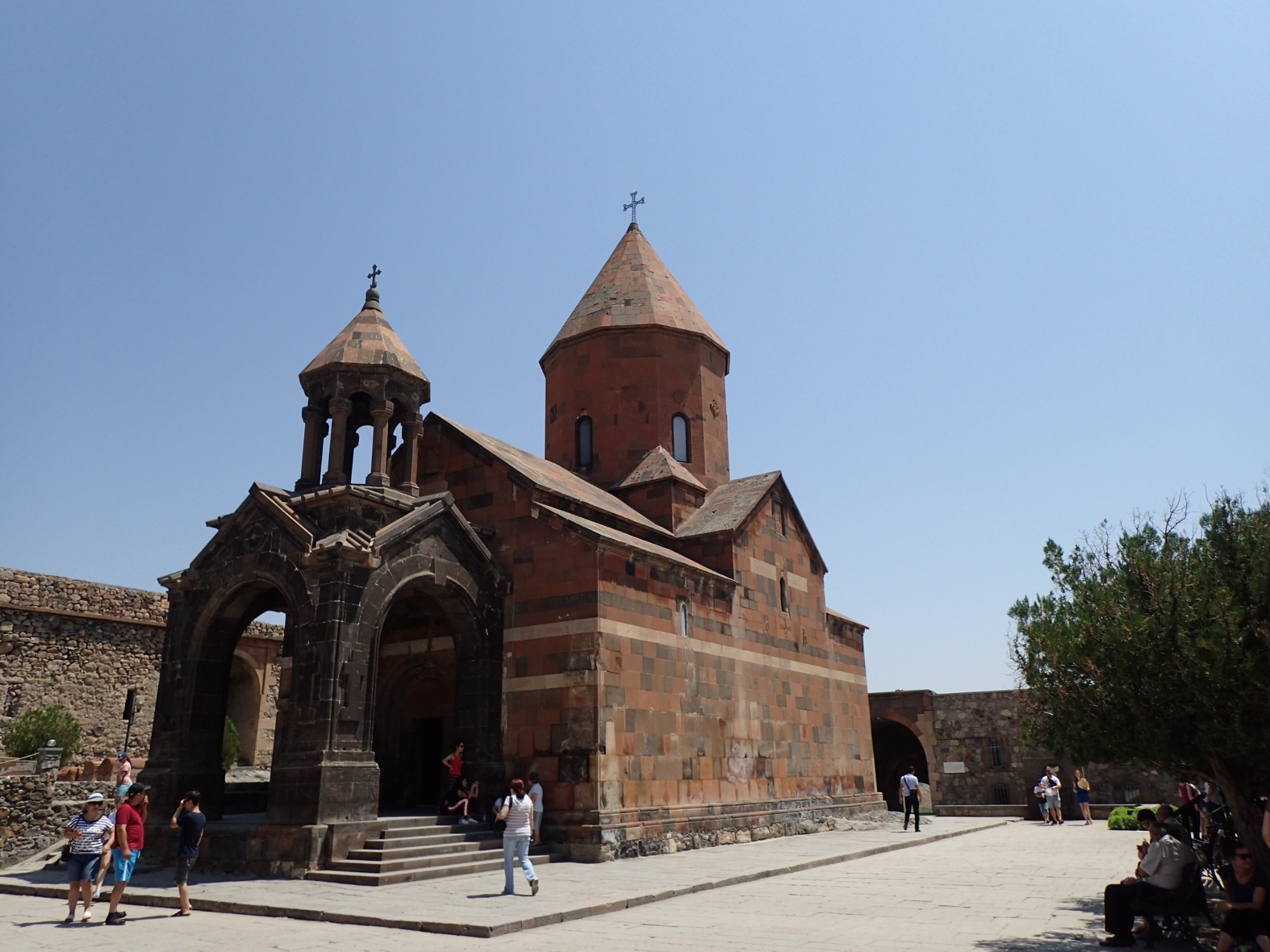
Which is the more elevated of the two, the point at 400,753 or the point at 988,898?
the point at 400,753

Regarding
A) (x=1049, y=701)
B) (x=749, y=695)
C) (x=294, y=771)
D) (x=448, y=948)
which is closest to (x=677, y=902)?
(x=448, y=948)

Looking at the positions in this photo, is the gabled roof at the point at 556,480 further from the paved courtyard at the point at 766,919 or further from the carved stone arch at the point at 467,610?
the paved courtyard at the point at 766,919

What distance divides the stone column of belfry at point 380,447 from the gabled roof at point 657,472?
20.1 ft

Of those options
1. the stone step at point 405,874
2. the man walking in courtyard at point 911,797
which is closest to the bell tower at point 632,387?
the man walking in courtyard at point 911,797

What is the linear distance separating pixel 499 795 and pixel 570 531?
4020mm

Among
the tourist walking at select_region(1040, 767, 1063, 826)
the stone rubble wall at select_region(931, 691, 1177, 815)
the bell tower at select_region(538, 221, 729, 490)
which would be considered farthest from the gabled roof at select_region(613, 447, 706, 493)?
the stone rubble wall at select_region(931, 691, 1177, 815)

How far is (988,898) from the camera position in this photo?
9.25 metres

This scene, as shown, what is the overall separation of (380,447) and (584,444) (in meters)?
7.00

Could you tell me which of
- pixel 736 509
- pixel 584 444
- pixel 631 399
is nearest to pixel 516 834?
pixel 736 509

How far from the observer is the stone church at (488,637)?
38.7 ft

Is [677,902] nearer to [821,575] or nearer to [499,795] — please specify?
[499,795]

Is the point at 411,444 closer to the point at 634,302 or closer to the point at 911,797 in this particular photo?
the point at 634,302

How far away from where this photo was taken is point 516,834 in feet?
30.9

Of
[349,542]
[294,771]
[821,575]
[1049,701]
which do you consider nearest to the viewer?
[1049,701]
